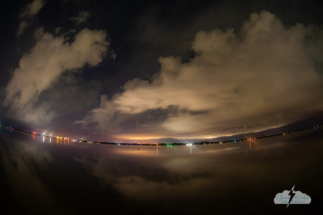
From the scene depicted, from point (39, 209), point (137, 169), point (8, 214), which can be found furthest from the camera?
point (137, 169)

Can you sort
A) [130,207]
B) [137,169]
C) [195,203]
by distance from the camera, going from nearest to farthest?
[130,207], [195,203], [137,169]

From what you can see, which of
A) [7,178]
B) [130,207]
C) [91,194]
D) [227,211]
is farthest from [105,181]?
[227,211]

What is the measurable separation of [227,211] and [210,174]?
118 centimetres

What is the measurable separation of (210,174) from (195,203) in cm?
116

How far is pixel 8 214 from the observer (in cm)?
168

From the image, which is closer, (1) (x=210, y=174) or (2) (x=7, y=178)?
(2) (x=7, y=178)

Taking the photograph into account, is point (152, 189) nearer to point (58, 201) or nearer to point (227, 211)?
point (227, 211)

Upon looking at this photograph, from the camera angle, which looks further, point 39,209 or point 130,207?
point 130,207

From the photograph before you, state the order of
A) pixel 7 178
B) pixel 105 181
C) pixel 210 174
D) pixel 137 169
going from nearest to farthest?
pixel 7 178
pixel 105 181
pixel 210 174
pixel 137 169

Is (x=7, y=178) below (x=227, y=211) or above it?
above

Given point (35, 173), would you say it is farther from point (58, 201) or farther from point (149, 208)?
point (149, 208)

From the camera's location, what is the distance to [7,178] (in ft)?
8.06

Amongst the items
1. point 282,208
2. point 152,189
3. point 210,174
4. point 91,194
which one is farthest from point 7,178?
point 282,208

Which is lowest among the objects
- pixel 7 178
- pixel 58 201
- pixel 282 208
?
pixel 282 208
